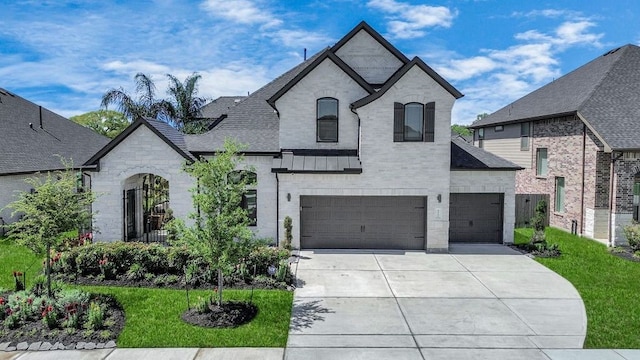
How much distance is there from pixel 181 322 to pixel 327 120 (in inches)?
421

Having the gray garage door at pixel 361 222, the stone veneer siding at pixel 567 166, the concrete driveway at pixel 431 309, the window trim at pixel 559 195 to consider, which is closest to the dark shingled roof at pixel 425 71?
the gray garage door at pixel 361 222

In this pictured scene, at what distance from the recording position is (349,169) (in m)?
16.7

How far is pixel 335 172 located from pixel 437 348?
29.9 ft

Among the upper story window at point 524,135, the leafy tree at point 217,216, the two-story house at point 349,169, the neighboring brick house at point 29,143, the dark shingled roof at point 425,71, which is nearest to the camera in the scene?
the leafy tree at point 217,216

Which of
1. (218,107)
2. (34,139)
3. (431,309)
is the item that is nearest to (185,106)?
(218,107)

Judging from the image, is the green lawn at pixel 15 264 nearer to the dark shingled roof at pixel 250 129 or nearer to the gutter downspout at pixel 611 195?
the dark shingled roof at pixel 250 129

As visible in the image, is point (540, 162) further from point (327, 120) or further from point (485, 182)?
point (327, 120)

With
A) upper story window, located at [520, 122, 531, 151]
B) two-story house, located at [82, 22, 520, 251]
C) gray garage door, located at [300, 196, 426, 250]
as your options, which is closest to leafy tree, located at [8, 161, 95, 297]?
two-story house, located at [82, 22, 520, 251]

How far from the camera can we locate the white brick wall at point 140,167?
17.0 meters

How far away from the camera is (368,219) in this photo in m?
17.5

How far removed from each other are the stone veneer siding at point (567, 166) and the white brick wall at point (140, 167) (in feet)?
55.8

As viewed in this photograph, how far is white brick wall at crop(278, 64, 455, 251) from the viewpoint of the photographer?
1680 centimetres

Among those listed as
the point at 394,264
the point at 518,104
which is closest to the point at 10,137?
the point at 394,264

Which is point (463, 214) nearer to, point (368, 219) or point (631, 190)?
point (368, 219)
